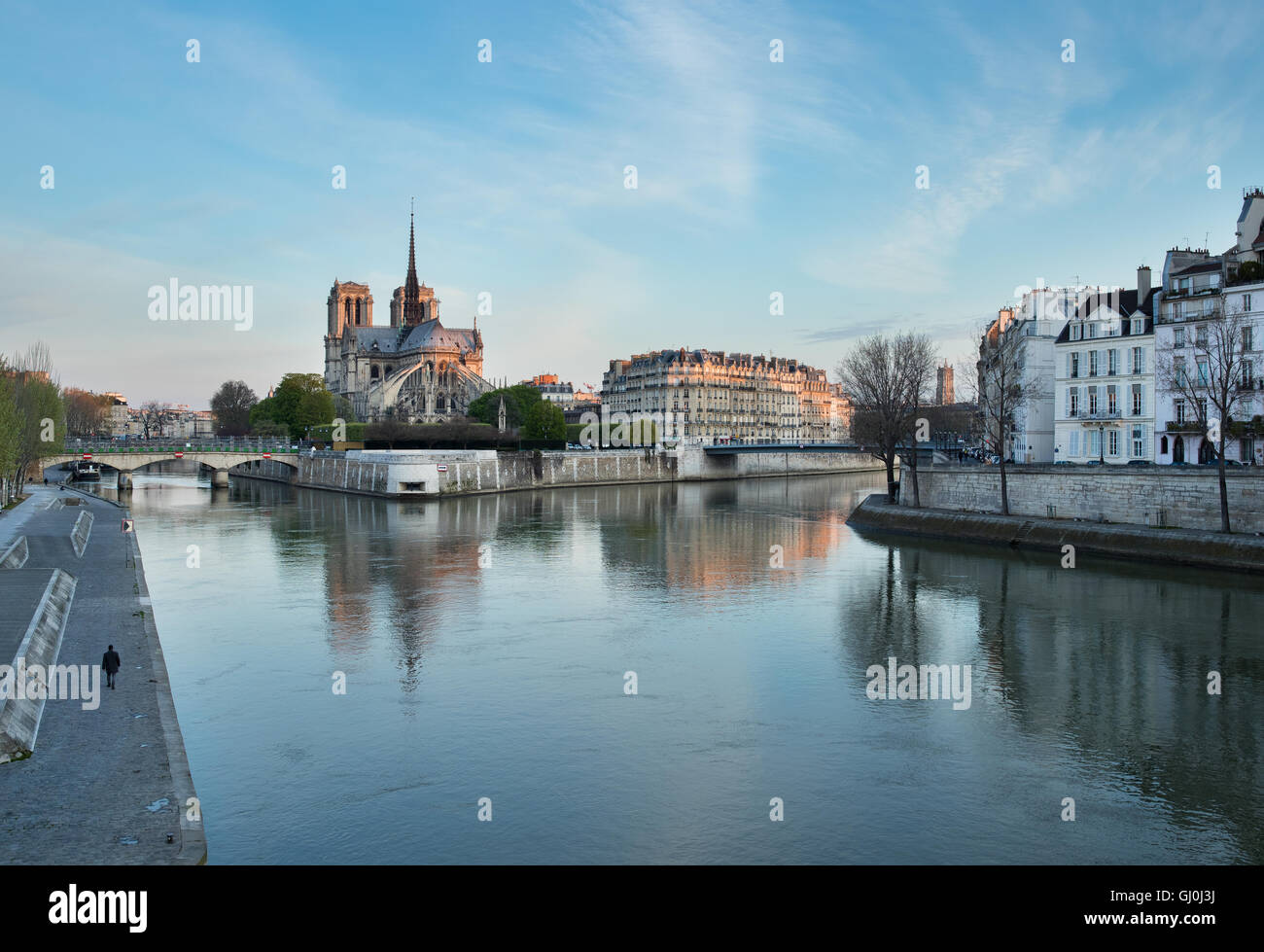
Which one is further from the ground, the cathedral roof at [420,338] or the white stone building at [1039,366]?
the cathedral roof at [420,338]

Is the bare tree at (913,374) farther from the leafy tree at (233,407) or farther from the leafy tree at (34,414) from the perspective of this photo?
the leafy tree at (233,407)

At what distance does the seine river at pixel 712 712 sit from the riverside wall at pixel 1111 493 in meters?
3.28

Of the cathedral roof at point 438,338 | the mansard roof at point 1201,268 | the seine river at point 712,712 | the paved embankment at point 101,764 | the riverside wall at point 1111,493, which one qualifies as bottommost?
the seine river at point 712,712

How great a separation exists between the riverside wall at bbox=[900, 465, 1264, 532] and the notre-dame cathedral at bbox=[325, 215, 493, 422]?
271ft

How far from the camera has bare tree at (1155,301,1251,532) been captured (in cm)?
3134

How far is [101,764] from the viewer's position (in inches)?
436

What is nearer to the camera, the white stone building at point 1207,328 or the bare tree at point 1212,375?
the bare tree at point 1212,375

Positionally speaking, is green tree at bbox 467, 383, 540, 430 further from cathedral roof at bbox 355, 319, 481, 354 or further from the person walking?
the person walking

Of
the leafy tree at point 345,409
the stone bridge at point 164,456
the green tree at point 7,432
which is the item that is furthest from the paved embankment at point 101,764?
the leafy tree at point 345,409

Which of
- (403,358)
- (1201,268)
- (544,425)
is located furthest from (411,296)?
(1201,268)

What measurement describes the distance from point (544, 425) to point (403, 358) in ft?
185

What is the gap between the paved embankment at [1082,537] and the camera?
28.2 meters

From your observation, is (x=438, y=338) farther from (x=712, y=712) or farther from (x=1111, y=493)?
(x=712, y=712)
